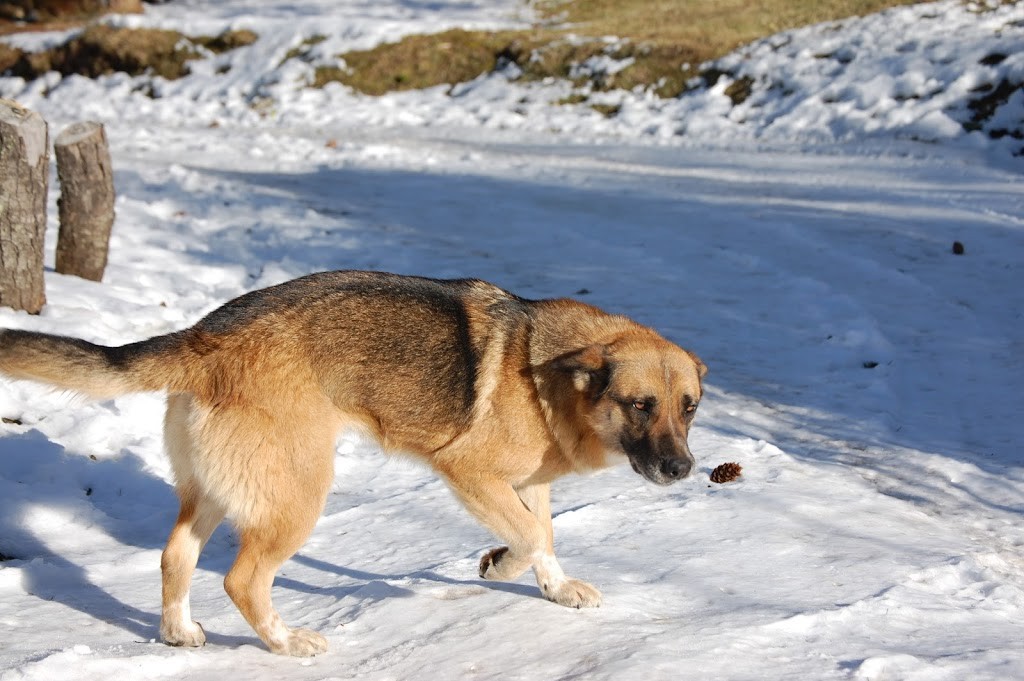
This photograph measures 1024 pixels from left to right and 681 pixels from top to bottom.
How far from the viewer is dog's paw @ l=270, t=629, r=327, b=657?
394cm

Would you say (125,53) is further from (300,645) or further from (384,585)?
(300,645)

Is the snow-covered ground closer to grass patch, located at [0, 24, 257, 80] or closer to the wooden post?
the wooden post

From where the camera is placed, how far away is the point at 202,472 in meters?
4.00

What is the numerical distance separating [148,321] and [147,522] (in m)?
2.61

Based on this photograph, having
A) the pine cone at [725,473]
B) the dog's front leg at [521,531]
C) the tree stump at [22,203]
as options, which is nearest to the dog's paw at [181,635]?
the dog's front leg at [521,531]

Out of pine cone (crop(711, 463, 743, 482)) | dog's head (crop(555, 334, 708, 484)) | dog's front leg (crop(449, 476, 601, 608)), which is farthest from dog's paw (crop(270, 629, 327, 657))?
pine cone (crop(711, 463, 743, 482))

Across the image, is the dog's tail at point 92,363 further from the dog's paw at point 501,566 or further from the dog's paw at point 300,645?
the dog's paw at point 501,566

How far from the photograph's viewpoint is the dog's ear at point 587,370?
433 cm

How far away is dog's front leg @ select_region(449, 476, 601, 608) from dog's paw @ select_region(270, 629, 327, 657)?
835 millimetres

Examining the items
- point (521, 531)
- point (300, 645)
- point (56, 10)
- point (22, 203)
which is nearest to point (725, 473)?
point (521, 531)

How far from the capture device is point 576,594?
4246 mm

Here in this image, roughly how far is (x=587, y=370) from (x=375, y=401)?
0.92m

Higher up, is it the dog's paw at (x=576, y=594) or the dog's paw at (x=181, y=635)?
the dog's paw at (x=576, y=594)

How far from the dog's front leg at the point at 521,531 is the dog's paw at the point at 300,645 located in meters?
0.84
